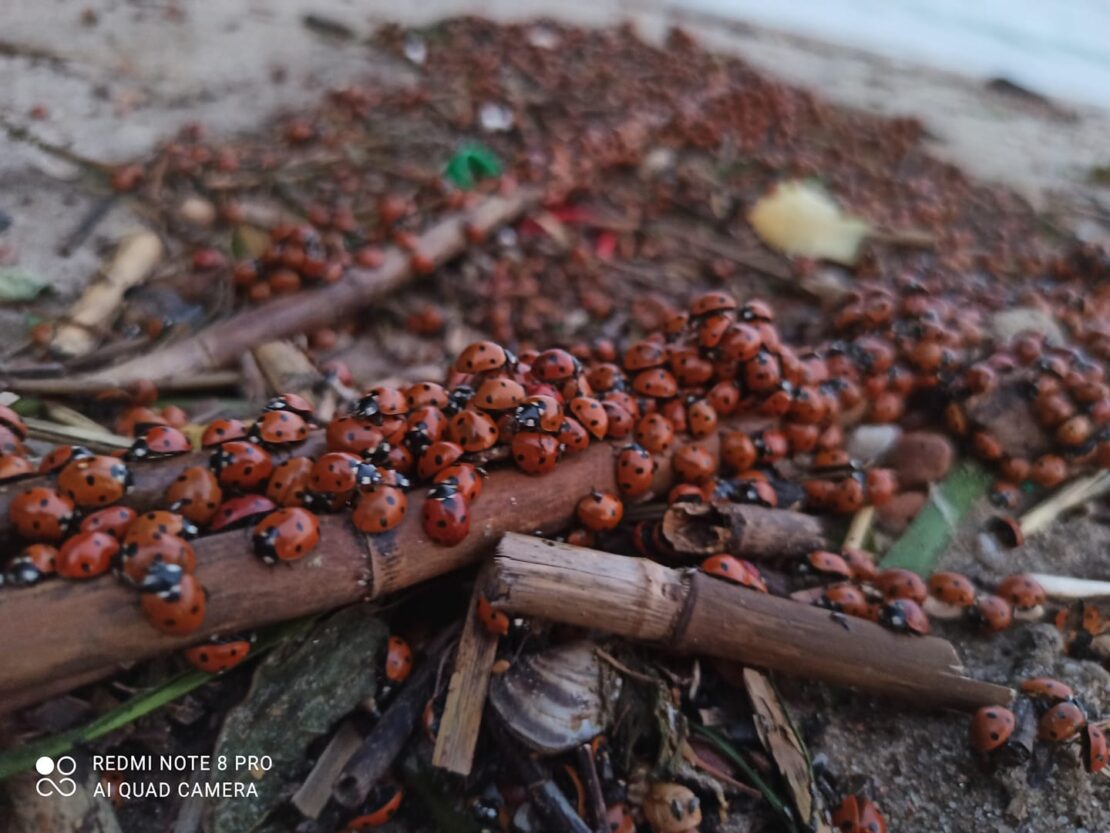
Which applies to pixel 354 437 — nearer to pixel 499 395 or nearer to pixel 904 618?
pixel 499 395

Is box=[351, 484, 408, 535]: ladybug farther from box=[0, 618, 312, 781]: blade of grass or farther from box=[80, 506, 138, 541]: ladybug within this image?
box=[80, 506, 138, 541]: ladybug

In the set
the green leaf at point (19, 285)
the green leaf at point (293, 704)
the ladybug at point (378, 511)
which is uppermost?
the ladybug at point (378, 511)

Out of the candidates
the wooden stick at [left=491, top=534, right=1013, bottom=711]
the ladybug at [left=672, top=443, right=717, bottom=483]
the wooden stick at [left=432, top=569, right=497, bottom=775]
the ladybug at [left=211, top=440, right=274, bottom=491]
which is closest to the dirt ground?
the wooden stick at [left=491, top=534, right=1013, bottom=711]

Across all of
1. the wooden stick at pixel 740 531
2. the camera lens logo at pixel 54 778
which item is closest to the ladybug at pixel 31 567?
the camera lens logo at pixel 54 778

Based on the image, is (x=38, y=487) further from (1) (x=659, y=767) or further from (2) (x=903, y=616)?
(2) (x=903, y=616)

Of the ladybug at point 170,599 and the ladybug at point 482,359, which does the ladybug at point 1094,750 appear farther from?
the ladybug at point 170,599

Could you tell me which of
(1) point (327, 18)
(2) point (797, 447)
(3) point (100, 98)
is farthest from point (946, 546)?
(1) point (327, 18)
